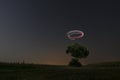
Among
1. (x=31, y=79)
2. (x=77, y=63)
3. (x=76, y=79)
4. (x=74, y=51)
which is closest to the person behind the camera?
(x=76, y=79)

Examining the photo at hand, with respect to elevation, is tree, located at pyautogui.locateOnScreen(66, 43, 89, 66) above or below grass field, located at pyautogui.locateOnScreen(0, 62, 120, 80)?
above

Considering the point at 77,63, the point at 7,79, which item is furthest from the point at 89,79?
the point at 77,63

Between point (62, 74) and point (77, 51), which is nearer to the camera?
point (62, 74)

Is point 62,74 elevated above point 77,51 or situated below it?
below

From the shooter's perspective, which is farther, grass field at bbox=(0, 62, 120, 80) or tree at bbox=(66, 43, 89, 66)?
tree at bbox=(66, 43, 89, 66)

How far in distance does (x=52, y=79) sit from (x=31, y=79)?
9.72 ft

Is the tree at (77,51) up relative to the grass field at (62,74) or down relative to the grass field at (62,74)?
up

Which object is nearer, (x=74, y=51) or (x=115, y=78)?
(x=115, y=78)

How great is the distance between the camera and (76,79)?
34.9m

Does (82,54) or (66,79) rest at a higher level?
(82,54)

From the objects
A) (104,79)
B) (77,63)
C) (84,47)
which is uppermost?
(84,47)

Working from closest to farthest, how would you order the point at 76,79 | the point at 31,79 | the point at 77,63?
the point at 76,79 < the point at 31,79 < the point at 77,63

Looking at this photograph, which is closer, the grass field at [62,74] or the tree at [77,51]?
the grass field at [62,74]

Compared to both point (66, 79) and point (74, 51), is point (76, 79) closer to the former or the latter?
point (66, 79)
